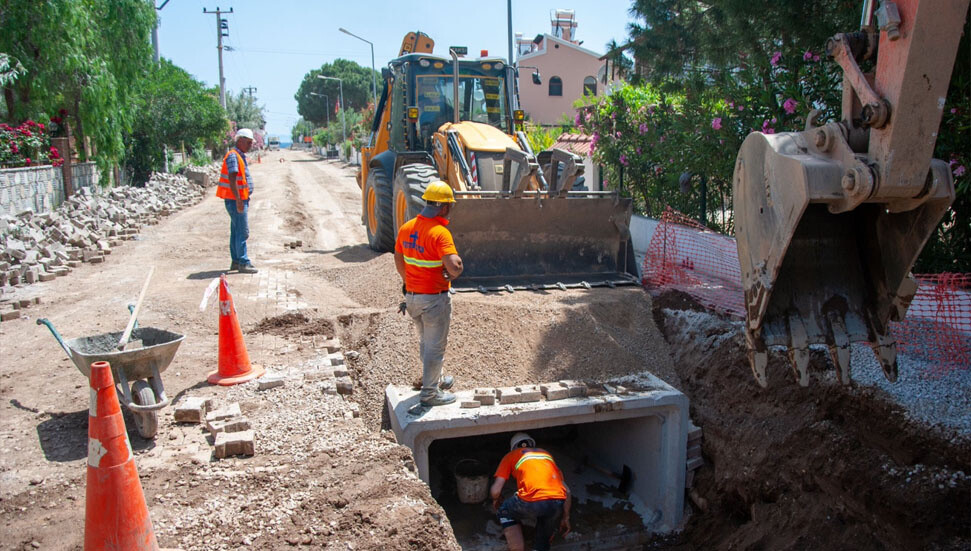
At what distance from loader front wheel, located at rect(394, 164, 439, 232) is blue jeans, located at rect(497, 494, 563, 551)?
380 centimetres

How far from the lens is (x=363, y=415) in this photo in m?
5.88

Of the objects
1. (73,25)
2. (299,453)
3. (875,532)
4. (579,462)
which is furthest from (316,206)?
(875,532)

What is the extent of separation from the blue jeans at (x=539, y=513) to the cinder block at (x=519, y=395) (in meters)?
0.76

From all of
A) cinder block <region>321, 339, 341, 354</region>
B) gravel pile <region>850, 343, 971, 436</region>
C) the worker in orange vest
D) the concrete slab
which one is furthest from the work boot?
the worker in orange vest

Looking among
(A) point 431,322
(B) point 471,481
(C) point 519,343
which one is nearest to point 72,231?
(C) point 519,343

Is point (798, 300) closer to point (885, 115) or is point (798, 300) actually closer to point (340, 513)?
point (885, 115)

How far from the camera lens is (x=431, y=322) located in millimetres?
5062

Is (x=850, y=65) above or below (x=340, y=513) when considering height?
above

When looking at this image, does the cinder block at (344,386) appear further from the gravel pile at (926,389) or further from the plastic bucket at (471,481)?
the gravel pile at (926,389)

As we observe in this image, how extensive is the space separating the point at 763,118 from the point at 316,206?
14111 mm

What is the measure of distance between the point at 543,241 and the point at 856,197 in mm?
5218

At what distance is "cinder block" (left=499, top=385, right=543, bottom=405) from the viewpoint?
5.70 m

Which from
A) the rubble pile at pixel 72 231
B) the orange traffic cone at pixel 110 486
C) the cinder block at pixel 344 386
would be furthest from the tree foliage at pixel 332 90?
the orange traffic cone at pixel 110 486

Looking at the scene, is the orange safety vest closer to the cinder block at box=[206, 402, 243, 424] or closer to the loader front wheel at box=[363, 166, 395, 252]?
the loader front wheel at box=[363, 166, 395, 252]
